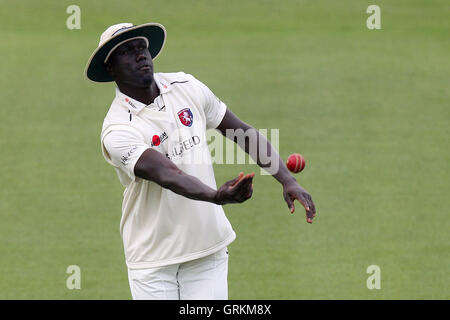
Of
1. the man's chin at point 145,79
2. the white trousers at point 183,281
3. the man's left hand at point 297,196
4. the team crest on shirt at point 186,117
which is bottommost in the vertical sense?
the white trousers at point 183,281

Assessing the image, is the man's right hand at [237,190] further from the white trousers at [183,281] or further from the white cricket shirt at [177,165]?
the white trousers at [183,281]

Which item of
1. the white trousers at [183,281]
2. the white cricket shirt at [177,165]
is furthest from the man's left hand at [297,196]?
the white trousers at [183,281]

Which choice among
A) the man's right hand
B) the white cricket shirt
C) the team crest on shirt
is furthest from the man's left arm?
the man's right hand

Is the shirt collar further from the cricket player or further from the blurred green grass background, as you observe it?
the blurred green grass background

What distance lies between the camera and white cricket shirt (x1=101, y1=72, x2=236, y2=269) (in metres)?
6.09

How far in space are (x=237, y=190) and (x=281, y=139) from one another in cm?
868

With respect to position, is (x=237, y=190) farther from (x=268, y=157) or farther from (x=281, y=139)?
(x=281, y=139)

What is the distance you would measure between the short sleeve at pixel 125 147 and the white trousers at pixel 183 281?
738 mm

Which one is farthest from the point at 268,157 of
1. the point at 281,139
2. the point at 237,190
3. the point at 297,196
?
the point at 281,139

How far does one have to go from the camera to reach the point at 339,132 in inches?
556

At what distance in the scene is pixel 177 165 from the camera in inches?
240

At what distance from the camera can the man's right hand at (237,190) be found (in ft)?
17.0
